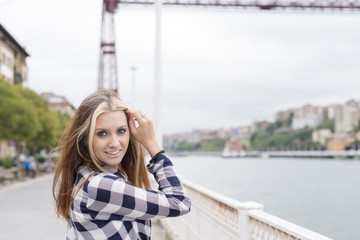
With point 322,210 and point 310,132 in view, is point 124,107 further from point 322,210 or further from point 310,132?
point 310,132

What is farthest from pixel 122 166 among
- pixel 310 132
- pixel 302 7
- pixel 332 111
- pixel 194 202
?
pixel 332 111

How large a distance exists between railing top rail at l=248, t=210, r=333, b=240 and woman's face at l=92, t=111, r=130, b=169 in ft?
3.36

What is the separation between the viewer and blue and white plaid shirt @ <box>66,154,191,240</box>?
1455mm

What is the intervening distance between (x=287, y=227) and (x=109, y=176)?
1.24 m

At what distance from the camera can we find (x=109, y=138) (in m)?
1.55

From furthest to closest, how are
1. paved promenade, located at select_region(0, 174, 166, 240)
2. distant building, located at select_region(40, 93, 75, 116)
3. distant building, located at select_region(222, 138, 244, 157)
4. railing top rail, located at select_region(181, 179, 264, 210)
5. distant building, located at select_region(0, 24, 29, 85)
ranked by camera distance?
distant building, located at select_region(222, 138, 244, 157) → distant building, located at select_region(40, 93, 75, 116) → distant building, located at select_region(0, 24, 29, 85) → paved promenade, located at select_region(0, 174, 166, 240) → railing top rail, located at select_region(181, 179, 264, 210)

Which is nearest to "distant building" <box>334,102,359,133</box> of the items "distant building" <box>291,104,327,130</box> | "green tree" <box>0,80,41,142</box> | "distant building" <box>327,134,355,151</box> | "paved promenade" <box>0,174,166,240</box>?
"distant building" <box>291,104,327,130</box>

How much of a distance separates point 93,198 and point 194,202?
4.24 m

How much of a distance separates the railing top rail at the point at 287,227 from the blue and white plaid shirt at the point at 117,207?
2.70ft

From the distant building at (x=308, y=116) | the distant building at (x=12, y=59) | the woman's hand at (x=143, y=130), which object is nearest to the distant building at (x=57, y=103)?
the distant building at (x=12, y=59)

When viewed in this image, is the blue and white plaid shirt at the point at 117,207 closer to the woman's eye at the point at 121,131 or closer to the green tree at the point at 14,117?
the woman's eye at the point at 121,131

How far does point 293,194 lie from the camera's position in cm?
3791

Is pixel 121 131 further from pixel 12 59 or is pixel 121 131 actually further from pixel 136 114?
pixel 12 59

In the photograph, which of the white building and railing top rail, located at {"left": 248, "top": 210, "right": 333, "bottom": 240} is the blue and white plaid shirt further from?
the white building
